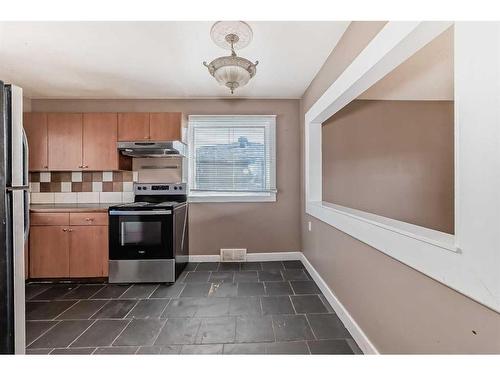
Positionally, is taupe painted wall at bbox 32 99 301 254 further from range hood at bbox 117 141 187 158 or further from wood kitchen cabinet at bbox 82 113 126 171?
range hood at bbox 117 141 187 158

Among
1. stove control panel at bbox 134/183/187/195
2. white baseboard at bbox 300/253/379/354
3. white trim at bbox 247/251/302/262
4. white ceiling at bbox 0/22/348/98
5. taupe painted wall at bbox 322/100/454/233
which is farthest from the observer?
white trim at bbox 247/251/302/262

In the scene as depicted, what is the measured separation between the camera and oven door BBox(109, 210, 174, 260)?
2770 millimetres

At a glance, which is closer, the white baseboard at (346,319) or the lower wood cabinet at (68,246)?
the white baseboard at (346,319)

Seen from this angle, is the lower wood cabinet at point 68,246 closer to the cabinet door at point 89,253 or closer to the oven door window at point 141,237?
the cabinet door at point 89,253

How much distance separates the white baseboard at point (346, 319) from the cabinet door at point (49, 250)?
2.87 meters

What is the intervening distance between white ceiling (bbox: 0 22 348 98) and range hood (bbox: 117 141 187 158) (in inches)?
28.9

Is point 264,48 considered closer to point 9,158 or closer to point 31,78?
point 9,158

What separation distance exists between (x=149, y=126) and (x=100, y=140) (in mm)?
642

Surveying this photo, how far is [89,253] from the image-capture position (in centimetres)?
281

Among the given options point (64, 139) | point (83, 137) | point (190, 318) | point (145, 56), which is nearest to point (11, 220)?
point (190, 318)

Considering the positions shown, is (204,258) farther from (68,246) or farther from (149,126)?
(149,126)

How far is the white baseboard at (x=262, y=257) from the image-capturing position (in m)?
3.46

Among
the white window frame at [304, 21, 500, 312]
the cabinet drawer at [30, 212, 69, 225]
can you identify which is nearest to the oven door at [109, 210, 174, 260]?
the cabinet drawer at [30, 212, 69, 225]

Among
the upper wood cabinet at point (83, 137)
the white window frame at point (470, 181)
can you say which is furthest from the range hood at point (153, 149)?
the white window frame at point (470, 181)
